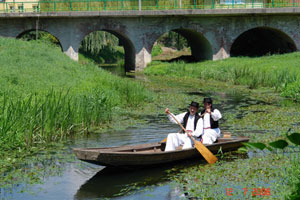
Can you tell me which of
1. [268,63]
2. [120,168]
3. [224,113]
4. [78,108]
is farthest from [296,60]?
[120,168]

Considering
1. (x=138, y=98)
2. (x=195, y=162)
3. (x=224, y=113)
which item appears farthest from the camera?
(x=138, y=98)

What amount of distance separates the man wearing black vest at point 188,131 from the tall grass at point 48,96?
3.01m

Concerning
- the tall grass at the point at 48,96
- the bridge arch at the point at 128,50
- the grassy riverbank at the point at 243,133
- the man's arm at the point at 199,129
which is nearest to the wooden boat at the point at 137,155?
the grassy riverbank at the point at 243,133

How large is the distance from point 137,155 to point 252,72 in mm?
17568

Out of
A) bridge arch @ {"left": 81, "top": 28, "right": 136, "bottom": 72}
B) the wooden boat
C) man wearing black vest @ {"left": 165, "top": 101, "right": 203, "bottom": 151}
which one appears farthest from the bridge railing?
the wooden boat

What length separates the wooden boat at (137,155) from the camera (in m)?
8.81

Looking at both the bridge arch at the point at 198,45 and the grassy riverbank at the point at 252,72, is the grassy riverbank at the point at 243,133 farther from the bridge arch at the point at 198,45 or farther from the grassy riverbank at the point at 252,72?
the bridge arch at the point at 198,45

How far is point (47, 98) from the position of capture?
38.7 feet

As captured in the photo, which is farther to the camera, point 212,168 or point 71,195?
point 212,168

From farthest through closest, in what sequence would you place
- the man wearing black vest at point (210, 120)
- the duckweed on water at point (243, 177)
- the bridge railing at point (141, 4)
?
the bridge railing at point (141, 4)
the man wearing black vest at point (210, 120)
the duckweed on water at point (243, 177)

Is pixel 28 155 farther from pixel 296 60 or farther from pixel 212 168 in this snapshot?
pixel 296 60

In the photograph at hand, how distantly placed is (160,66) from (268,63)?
27.2 feet

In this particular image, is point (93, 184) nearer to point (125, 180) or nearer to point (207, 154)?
point (125, 180)

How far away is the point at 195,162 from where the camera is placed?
1013 cm
